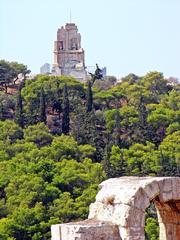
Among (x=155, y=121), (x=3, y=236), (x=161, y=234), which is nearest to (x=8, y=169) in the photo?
(x=3, y=236)

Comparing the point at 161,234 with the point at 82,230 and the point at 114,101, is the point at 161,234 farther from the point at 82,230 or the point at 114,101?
the point at 114,101

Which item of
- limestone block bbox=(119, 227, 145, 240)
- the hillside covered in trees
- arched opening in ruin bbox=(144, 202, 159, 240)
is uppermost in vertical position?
the hillside covered in trees

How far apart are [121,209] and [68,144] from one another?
62.1 metres

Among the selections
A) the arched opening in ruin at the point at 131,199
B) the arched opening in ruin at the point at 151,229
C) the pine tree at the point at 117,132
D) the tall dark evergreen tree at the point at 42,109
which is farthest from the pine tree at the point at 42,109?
the arched opening in ruin at the point at 131,199

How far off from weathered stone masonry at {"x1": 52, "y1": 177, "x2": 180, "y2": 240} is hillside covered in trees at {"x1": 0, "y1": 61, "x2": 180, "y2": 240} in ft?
98.8

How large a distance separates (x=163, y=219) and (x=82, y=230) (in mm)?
2762

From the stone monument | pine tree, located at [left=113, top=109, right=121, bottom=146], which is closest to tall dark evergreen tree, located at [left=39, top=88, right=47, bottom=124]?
pine tree, located at [left=113, top=109, right=121, bottom=146]

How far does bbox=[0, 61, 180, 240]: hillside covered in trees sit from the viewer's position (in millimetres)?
57562

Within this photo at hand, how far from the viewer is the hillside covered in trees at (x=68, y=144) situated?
5756 centimetres

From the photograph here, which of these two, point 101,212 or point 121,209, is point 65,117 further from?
point 121,209

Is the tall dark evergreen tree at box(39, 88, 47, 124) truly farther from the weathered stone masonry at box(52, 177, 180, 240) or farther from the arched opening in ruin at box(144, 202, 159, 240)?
the weathered stone masonry at box(52, 177, 180, 240)

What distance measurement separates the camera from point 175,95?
101812mm

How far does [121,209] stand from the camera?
1467 cm

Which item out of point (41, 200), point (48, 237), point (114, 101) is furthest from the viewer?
point (114, 101)
